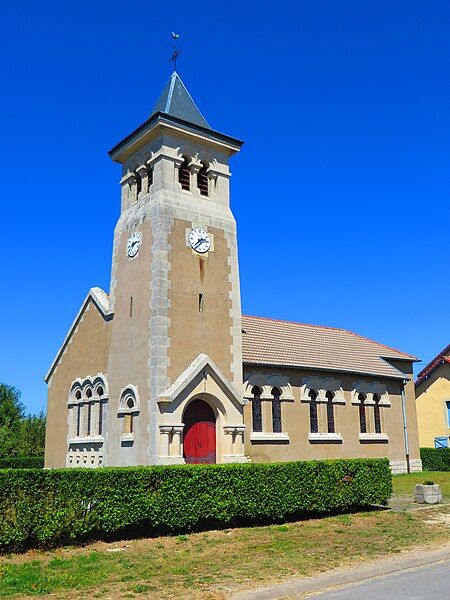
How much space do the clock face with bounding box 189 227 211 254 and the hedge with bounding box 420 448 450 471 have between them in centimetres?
1956

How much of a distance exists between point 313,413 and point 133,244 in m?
11.3

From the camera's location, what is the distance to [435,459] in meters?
34.4

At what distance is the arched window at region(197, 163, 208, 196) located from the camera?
24297 millimetres

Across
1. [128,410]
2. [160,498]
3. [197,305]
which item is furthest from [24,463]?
[160,498]

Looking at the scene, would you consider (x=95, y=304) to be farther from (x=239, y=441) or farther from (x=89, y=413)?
(x=239, y=441)

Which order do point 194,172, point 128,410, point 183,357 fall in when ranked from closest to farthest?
1. point 183,357
2. point 128,410
3. point 194,172

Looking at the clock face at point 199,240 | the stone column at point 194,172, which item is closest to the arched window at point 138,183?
the stone column at point 194,172

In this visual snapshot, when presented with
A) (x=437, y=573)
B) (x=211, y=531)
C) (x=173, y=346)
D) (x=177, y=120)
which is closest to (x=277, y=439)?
(x=173, y=346)

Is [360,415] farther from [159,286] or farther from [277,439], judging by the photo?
[159,286]

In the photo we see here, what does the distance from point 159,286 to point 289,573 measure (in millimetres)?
12643

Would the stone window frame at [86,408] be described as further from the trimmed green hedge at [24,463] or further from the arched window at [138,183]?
the trimmed green hedge at [24,463]

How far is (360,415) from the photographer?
2973 cm

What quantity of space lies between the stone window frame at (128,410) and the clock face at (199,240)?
5639mm

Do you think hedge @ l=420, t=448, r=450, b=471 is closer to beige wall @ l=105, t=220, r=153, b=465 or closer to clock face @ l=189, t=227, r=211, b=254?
clock face @ l=189, t=227, r=211, b=254
